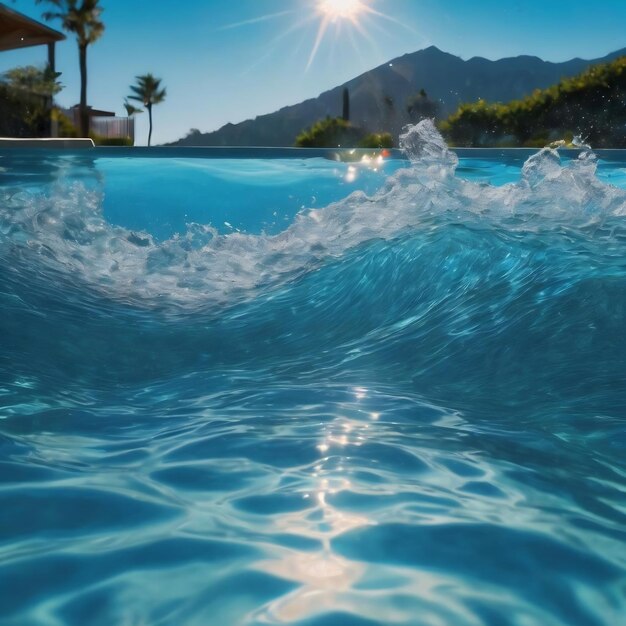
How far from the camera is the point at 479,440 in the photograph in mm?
2236

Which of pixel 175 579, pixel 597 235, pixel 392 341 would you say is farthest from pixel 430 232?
pixel 175 579

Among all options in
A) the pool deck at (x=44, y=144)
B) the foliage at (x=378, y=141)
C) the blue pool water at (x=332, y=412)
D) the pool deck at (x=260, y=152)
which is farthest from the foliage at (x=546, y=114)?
the blue pool water at (x=332, y=412)

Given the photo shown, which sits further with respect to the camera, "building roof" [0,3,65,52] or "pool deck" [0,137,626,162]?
"building roof" [0,3,65,52]

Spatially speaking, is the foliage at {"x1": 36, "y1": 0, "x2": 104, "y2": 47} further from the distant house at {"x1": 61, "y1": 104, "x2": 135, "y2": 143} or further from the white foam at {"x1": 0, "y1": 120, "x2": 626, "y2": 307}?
the white foam at {"x1": 0, "y1": 120, "x2": 626, "y2": 307}

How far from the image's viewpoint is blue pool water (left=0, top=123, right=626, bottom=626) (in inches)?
53.7

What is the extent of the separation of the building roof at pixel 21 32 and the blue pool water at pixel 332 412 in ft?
28.2

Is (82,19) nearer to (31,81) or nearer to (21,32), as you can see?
(31,81)

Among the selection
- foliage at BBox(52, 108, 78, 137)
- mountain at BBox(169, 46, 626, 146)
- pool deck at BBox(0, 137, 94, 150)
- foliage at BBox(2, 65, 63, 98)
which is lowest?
pool deck at BBox(0, 137, 94, 150)

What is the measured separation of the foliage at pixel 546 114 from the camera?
87.8 feet

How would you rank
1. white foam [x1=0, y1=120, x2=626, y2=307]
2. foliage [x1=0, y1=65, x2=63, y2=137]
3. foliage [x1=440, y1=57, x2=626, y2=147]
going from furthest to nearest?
foliage [x1=440, y1=57, x2=626, y2=147]
foliage [x1=0, y1=65, x2=63, y2=137]
white foam [x1=0, y1=120, x2=626, y2=307]

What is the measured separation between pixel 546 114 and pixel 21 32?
739 inches

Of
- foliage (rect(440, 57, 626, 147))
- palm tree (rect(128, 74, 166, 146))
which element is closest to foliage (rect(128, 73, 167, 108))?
palm tree (rect(128, 74, 166, 146))

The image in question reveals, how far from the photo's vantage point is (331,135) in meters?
24.5

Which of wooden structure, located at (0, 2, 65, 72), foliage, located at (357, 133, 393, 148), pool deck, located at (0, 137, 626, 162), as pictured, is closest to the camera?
pool deck, located at (0, 137, 626, 162)
